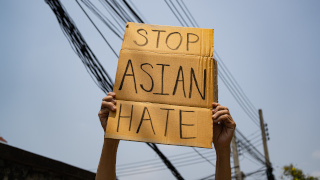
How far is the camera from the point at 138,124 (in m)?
1.46

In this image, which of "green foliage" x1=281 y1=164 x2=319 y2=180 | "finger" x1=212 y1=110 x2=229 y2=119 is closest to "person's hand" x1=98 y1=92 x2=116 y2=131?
"finger" x1=212 y1=110 x2=229 y2=119

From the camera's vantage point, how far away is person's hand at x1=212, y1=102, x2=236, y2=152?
1.50 meters

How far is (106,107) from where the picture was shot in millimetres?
1492

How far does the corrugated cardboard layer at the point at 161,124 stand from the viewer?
4.72 ft

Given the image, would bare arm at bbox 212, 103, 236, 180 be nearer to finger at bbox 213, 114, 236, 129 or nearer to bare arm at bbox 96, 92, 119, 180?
finger at bbox 213, 114, 236, 129

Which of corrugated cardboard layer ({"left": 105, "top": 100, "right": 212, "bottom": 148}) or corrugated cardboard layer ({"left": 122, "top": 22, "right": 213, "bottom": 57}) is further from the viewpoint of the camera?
corrugated cardboard layer ({"left": 122, "top": 22, "right": 213, "bottom": 57})

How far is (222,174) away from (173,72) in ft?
2.21

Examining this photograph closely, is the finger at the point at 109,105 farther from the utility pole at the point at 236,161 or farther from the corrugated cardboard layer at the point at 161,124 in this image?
the utility pole at the point at 236,161

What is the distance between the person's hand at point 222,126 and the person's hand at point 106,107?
1.89ft

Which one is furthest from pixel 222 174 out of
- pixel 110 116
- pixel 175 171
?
pixel 175 171

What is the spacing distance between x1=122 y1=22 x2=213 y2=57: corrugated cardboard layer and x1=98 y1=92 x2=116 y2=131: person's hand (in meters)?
0.36

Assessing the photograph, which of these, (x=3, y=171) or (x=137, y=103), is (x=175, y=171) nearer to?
(x=3, y=171)

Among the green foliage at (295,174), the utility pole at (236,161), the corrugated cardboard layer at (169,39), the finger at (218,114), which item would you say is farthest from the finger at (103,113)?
the green foliage at (295,174)

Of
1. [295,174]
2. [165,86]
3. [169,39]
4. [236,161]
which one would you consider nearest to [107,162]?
[165,86]
